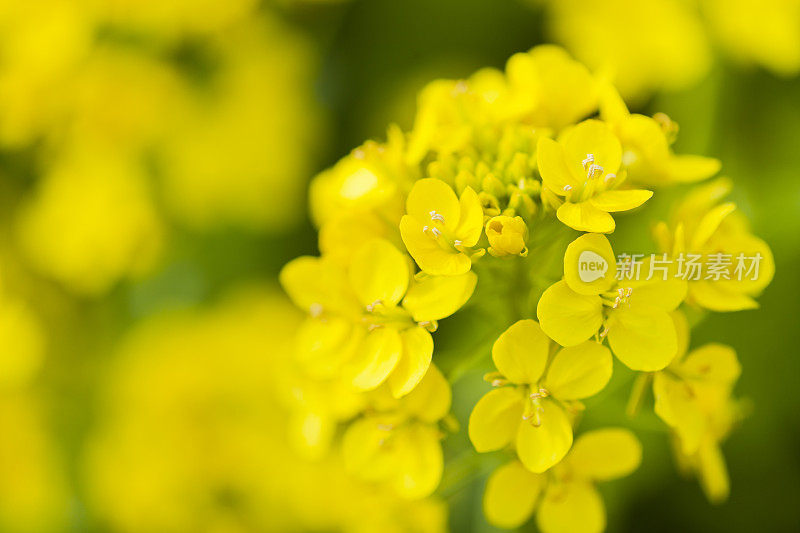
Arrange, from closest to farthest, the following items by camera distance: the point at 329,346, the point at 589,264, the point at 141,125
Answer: the point at 589,264
the point at 329,346
the point at 141,125

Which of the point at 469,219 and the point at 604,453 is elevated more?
the point at 469,219

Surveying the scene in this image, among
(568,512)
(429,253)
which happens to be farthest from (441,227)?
(568,512)

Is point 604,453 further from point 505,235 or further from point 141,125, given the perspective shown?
point 141,125

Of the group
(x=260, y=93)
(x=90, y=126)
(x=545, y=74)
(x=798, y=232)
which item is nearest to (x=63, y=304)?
(x=90, y=126)

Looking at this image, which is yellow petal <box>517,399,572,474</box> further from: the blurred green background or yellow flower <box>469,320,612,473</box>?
the blurred green background

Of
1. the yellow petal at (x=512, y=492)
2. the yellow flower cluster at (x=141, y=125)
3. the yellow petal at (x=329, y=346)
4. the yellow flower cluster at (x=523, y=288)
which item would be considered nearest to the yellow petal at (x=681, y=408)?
the yellow flower cluster at (x=523, y=288)

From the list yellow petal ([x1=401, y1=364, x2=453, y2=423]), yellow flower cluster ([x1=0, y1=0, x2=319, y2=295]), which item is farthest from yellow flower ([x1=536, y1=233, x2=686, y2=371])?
yellow flower cluster ([x1=0, y1=0, x2=319, y2=295])
